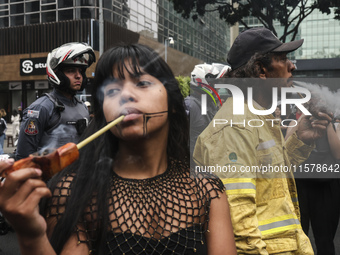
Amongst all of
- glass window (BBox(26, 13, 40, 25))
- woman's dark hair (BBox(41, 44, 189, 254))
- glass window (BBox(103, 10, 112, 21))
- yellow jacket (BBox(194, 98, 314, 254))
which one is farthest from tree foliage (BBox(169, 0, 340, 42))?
glass window (BBox(26, 13, 40, 25))

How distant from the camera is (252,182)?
1554 mm

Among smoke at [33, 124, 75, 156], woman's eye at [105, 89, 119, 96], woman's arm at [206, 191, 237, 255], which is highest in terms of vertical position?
woman's eye at [105, 89, 119, 96]

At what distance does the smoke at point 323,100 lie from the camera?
2.87 m

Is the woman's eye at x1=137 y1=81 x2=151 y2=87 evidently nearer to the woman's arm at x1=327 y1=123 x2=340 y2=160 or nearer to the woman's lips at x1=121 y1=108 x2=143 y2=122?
the woman's lips at x1=121 y1=108 x2=143 y2=122

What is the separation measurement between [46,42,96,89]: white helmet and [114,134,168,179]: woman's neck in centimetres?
196

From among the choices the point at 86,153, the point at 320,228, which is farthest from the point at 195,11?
the point at 320,228

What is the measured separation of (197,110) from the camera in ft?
11.4

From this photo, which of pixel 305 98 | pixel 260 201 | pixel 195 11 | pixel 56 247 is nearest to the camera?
pixel 56 247

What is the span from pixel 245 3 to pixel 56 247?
2.16 metres

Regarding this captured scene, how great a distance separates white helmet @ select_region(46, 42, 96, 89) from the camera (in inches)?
122

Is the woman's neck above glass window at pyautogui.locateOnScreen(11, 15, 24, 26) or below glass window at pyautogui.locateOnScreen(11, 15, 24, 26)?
below

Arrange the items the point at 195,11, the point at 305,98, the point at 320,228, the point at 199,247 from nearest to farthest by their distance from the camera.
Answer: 1. the point at 199,247
2. the point at 195,11
3. the point at 305,98
4. the point at 320,228

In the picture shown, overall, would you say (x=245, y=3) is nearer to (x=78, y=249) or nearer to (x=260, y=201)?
(x=260, y=201)

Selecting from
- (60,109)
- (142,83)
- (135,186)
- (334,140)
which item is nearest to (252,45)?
(142,83)
